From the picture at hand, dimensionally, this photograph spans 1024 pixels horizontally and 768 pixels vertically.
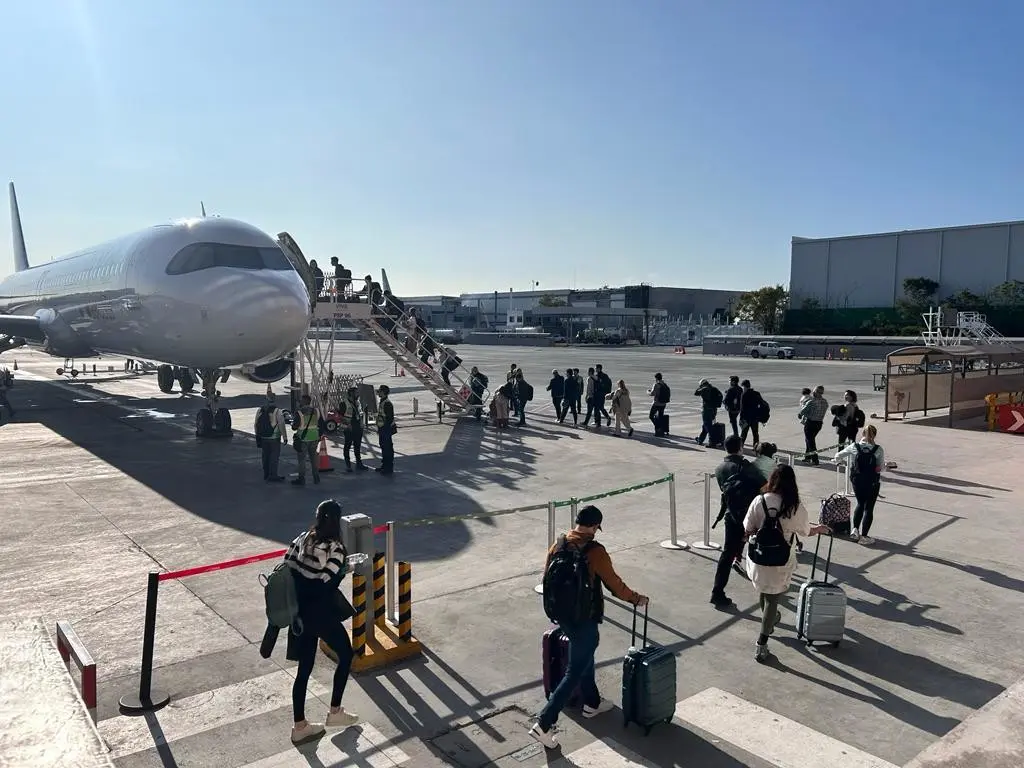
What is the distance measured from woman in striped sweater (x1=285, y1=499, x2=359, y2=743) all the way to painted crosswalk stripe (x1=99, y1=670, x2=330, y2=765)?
1.30 ft

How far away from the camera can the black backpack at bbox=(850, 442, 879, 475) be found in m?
9.98

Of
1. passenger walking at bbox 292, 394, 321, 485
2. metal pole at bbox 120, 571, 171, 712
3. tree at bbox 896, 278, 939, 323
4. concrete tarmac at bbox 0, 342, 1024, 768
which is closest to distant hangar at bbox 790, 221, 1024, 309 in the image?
tree at bbox 896, 278, 939, 323

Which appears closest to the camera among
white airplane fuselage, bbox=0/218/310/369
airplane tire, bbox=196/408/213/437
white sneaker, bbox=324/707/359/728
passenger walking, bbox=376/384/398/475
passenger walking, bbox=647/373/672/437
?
white sneaker, bbox=324/707/359/728

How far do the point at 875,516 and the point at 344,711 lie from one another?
931cm

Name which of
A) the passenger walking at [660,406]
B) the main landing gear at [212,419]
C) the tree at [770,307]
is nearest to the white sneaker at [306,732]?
the main landing gear at [212,419]

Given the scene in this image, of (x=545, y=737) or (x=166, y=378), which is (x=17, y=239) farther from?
(x=545, y=737)

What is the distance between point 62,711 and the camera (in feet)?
10.9

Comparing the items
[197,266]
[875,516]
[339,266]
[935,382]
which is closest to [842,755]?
[875,516]

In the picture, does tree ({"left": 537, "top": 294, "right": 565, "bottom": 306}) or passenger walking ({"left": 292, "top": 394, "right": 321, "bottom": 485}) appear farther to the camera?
tree ({"left": 537, "top": 294, "right": 565, "bottom": 306})

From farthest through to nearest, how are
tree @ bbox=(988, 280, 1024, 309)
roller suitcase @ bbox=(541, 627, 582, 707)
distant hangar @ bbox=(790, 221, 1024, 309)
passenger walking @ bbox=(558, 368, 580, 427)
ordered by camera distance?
1. distant hangar @ bbox=(790, 221, 1024, 309)
2. tree @ bbox=(988, 280, 1024, 309)
3. passenger walking @ bbox=(558, 368, 580, 427)
4. roller suitcase @ bbox=(541, 627, 582, 707)

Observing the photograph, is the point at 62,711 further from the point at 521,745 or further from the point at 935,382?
the point at 935,382

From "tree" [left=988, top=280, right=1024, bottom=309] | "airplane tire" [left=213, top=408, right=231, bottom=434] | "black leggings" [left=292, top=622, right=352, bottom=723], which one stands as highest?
"tree" [left=988, top=280, right=1024, bottom=309]

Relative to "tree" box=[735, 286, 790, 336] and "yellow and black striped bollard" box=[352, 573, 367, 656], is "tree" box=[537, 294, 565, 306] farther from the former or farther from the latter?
"yellow and black striped bollard" box=[352, 573, 367, 656]

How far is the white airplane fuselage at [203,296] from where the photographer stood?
1570 cm
